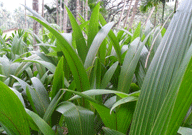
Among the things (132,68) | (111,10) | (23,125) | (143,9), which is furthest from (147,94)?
(111,10)

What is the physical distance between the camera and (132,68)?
408 millimetres

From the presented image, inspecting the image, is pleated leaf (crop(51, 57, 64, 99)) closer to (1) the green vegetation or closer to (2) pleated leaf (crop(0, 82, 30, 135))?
(1) the green vegetation

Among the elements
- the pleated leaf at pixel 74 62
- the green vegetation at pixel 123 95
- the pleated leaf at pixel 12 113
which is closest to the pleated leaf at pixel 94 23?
the green vegetation at pixel 123 95

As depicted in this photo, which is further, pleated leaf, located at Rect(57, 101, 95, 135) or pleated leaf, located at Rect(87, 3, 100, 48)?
pleated leaf, located at Rect(87, 3, 100, 48)

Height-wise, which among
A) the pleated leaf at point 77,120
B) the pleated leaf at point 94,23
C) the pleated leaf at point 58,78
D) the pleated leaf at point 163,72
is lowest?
the pleated leaf at point 77,120

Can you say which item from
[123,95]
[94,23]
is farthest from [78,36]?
[123,95]

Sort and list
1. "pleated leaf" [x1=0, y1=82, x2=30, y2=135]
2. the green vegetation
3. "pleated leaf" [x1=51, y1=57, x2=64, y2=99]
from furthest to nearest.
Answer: "pleated leaf" [x1=51, y1=57, x2=64, y2=99] → "pleated leaf" [x1=0, y1=82, x2=30, y2=135] → the green vegetation

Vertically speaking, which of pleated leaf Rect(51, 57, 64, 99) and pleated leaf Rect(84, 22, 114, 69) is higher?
pleated leaf Rect(84, 22, 114, 69)

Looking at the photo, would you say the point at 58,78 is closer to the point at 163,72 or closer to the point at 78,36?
the point at 78,36

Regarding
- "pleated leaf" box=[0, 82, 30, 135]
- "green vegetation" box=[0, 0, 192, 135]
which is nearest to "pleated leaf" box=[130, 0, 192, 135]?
"green vegetation" box=[0, 0, 192, 135]

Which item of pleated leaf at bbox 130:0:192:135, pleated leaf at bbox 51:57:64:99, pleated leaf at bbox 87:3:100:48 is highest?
pleated leaf at bbox 87:3:100:48

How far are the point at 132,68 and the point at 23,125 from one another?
11.9 inches

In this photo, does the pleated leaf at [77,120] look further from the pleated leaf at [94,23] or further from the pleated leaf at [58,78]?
the pleated leaf at [94,23]

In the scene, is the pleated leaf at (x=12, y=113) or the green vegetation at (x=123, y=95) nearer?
the green vegetation at (x=123, y=95)
